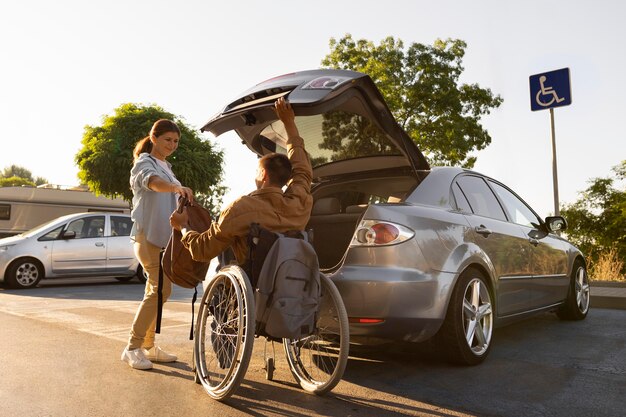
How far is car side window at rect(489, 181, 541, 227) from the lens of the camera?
5995mm

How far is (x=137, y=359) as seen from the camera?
4.66 metres

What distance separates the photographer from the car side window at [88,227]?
43.0 feet

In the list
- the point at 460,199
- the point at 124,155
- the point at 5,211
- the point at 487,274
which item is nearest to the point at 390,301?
the point at 487,274

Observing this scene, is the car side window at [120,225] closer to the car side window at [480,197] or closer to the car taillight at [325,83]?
the car side window at [480,197]

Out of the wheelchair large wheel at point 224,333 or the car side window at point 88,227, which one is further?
the car side window at point 88,227

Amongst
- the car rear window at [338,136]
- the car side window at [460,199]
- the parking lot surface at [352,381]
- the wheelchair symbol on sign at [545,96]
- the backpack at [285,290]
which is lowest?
the parking lot surface at [352,381]

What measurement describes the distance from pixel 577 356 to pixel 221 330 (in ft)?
10.0

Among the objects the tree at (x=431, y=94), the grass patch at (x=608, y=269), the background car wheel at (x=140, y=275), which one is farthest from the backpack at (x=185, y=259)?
the tree at (x=431, y=94)

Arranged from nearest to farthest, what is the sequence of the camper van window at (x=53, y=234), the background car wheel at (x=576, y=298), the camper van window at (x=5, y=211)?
the background car wheel at (x=576, y=298), the camper van window at (x=53, y=234), the camper van window at (x=5, y=211)

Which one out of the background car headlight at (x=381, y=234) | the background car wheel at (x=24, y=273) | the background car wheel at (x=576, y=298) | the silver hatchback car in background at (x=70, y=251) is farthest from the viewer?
the silver hatchback car in background at (x=70, y=251)

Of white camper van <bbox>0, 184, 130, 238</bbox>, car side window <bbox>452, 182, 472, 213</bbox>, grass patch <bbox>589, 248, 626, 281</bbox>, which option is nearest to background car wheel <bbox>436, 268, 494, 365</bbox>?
car side window <bbox>452, 182, 472, 213</bbox>

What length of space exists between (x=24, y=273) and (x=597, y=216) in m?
45.7

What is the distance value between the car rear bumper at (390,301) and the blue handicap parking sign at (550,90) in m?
7.68

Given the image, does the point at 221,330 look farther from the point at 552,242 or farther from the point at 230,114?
the point at 552,242
